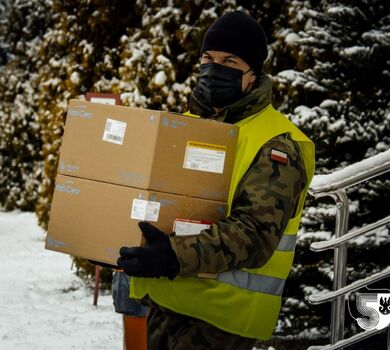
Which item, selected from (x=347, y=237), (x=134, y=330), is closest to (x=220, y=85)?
(x=347, y=237)

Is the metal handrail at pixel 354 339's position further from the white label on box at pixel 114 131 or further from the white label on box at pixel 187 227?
the white label on box at pixel 114 131

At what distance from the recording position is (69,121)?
242 cm

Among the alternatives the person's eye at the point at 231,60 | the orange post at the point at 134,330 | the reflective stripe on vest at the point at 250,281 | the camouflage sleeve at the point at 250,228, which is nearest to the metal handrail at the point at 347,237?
the reflective stripe on vest at the point at 250,281

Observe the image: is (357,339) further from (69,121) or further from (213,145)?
(69,121)

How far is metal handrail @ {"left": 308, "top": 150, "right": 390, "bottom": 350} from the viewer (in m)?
2.96

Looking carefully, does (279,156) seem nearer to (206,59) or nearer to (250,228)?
(250,228)

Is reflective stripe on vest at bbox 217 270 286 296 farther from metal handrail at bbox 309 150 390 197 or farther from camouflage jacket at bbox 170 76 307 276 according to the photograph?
metal handrail at bbox 309 150 390 197

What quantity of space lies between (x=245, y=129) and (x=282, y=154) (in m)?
0.19

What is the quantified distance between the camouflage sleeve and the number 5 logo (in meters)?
0.77

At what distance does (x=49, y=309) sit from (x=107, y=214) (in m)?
5.21

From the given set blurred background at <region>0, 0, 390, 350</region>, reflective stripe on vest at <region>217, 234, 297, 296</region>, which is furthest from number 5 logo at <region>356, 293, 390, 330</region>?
blurred background at <region>0, 0, 390, 350</region>

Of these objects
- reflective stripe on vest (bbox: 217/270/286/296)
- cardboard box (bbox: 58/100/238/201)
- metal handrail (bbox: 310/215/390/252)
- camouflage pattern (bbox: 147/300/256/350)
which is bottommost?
camouflage pattern (bbox: 147/300/256/350)

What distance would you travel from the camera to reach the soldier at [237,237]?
2.09 meters

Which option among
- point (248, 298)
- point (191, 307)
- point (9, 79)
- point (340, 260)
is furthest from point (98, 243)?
point (9, 79)
